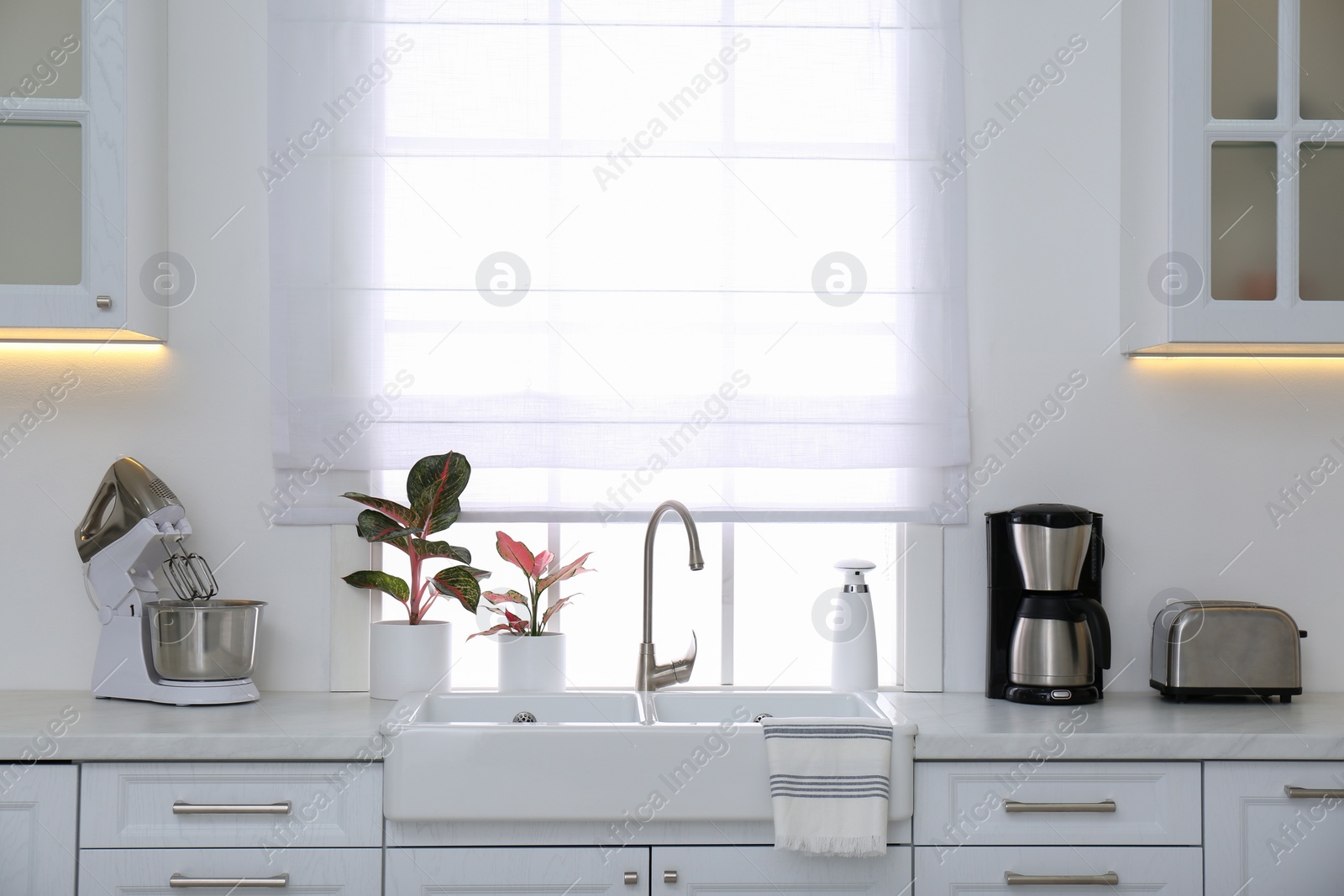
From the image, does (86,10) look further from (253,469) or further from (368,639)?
(368,639)

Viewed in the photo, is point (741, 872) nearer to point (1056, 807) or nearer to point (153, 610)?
point (1056, 807)

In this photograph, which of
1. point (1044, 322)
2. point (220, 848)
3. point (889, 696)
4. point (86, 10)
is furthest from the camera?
point (1044, 322)

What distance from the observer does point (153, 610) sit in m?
1.80

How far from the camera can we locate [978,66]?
207cm

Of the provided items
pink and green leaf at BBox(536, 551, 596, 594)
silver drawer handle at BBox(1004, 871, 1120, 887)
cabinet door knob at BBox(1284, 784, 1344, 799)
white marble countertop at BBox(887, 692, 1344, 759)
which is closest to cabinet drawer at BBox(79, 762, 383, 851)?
pink and green leaf at BBox(536, 551, 596, 594)

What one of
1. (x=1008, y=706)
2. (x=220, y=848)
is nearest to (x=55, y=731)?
(x=220, y=848)

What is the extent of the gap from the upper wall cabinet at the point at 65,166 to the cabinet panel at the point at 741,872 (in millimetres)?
1342

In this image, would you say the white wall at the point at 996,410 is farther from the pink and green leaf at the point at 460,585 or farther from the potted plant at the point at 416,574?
the pink and green leaf at the point at 460,585

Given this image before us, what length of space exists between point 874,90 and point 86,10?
1.50 metres

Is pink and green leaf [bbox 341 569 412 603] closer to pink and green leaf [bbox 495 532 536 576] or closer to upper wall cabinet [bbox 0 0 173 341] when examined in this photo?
pink and green leaf [bbox 495 532 536 576]

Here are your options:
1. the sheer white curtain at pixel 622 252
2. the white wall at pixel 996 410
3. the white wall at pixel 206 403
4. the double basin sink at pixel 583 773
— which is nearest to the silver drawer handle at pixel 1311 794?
the white wall at pixel 996 410

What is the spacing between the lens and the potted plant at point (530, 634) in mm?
1871

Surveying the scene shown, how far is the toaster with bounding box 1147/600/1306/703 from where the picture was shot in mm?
1847

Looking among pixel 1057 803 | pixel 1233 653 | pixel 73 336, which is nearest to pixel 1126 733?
pixel 1057 803
